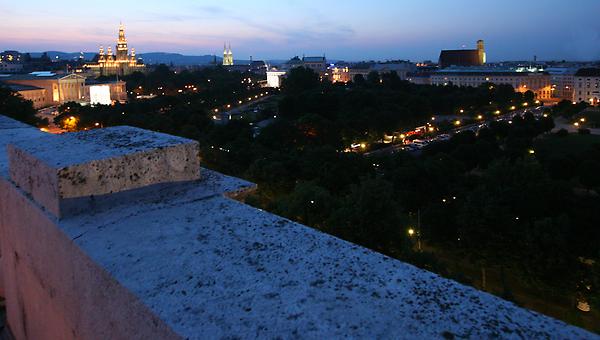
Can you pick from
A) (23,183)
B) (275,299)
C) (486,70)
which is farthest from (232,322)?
(486,70)

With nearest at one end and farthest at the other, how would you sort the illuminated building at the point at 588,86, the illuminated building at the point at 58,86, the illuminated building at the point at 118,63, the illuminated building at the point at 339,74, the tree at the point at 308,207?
the tree at the point at 308,207
the illuminated building at the point at 58,86
the illuminated building at the point at 588,86
the illuminated building at the point at 118,63
the illuminated building at the point at 339,74

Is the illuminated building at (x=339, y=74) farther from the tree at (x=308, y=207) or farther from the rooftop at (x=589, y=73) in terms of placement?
the tree at (x=308, y=207)

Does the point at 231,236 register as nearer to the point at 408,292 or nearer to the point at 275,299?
the point at 275,299

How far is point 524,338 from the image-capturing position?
1.70m

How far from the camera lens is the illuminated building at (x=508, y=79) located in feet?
311

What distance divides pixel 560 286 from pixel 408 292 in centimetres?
1523

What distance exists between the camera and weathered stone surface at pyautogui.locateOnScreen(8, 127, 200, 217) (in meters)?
2.84

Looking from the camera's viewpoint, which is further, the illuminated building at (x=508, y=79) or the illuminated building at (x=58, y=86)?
the illuminated building at (x=508, y=79)

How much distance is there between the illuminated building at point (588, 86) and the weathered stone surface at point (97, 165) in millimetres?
88348

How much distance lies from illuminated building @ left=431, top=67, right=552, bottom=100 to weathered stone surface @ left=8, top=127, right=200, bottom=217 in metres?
95.0

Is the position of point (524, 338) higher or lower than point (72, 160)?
lower

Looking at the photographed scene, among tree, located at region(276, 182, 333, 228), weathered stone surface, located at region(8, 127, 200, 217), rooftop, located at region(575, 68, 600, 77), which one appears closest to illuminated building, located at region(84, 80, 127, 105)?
tree, located at region(276, 182, 333, 228)

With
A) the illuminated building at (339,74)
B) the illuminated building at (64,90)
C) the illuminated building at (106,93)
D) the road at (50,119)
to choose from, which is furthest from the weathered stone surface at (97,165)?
the illuminated building at (339,74)

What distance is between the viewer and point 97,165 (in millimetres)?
2871
